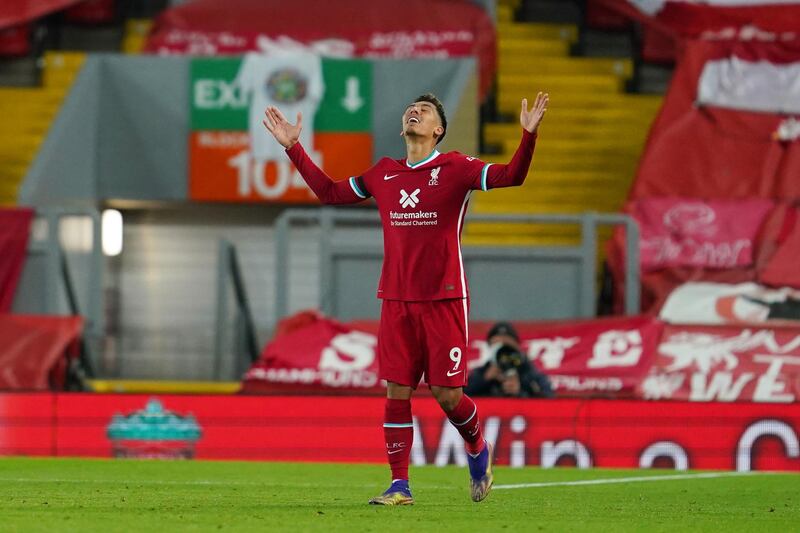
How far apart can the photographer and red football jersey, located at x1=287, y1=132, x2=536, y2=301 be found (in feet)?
19.3

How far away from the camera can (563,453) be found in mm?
13734

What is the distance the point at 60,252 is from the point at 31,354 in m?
1.32

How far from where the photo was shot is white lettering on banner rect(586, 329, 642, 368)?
15.8 metres

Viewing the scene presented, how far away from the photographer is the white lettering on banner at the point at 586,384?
1557 centimetres

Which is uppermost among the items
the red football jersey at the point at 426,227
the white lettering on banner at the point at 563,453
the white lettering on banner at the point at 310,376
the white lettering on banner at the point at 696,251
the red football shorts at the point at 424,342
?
the red football jersey at the point at 426,227

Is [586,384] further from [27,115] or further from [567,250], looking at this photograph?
[27,115]

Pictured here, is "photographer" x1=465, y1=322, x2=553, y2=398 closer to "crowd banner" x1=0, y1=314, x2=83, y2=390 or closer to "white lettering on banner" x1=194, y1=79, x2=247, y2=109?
"crowd banner" x1=0, y1=314, x2=83, y2=390

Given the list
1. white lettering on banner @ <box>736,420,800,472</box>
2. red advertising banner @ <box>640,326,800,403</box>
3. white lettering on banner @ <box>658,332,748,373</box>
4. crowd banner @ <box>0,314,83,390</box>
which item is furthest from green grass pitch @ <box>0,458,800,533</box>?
crowd banner @ <box>0,314,83,390</box>

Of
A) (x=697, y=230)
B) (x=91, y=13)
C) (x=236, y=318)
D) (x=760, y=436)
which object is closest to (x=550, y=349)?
(x=697, y=230)

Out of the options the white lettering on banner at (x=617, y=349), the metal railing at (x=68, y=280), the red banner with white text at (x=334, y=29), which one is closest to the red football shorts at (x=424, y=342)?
the white lettering on banner at (x=617, y=349)

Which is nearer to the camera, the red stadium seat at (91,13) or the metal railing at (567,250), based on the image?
the metal railing at (567,250)

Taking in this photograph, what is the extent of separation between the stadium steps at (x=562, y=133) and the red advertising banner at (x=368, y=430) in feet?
16.8

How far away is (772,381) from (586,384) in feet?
5.28

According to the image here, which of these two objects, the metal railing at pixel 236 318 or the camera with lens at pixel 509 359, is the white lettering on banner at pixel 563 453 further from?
the metal railing at pixel 236 318
